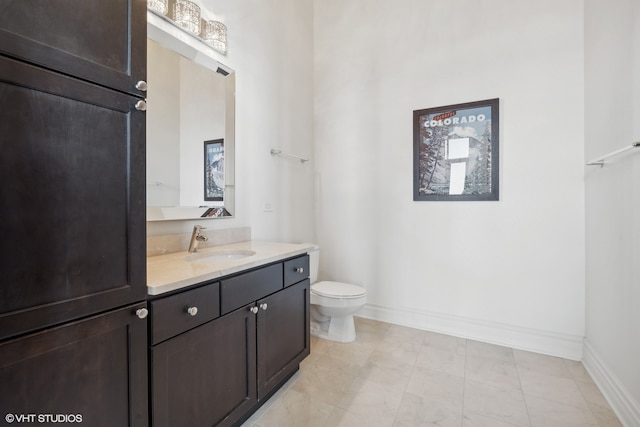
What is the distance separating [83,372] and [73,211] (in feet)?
1.53

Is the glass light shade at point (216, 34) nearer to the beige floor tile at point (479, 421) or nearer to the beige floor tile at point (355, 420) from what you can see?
the beige floor tile at point (355, 420)

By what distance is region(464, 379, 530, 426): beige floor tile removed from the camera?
160cm

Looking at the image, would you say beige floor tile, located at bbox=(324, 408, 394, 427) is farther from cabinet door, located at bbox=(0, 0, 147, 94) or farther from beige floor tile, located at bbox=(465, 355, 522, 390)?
cabinet door, located at bbox=(0, 0, 147, 94)

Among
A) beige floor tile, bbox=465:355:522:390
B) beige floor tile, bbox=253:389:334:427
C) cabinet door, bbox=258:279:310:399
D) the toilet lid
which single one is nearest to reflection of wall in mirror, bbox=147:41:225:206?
cabinet door, bbox=258:279:310:399

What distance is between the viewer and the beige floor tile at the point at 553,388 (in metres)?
1.74

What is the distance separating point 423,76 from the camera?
2682 mm

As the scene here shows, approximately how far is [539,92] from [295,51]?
2.11 m

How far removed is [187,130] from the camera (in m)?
1.85

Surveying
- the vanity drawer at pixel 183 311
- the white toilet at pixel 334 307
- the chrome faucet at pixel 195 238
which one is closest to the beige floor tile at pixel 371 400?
the white toilet at pixel 334 307

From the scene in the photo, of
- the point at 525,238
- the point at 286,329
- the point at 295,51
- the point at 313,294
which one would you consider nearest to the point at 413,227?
the point at 525,238

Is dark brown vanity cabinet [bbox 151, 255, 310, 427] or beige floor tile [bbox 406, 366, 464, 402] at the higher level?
dark brown vanity cabinet [bbox 151, 255, 310, 427]

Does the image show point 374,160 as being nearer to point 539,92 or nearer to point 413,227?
point 413,227

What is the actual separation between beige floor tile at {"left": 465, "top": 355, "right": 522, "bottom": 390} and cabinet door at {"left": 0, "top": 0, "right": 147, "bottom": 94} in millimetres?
2453

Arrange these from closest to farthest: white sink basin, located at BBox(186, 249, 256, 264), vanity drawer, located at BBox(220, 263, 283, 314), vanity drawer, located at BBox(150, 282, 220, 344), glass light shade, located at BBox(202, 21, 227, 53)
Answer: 1. vanity drawer, located at BBox(150, 282, 220, 344)
2. vanity drawer, located at BBox(220, 263, 283, 314)
3. white sink basin, located at BBox(186, 249, 256, 264)
4. glass light shade, located at BBox(202, 21, 227, 53)
